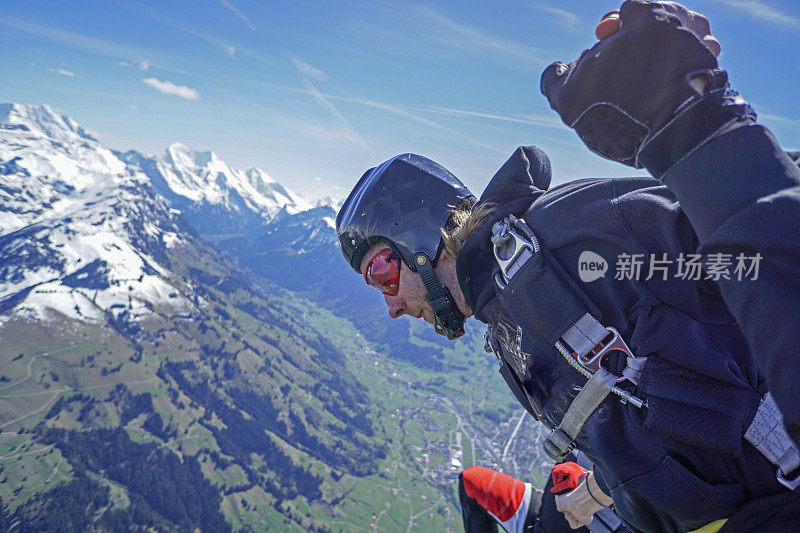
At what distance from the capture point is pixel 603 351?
278 centimetres

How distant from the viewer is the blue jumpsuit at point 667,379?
2473 mm

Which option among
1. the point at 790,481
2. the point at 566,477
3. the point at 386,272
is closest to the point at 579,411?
the point at 790,481

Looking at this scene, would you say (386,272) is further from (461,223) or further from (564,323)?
(564,323)

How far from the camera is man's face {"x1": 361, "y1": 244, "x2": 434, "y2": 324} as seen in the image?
196 inches

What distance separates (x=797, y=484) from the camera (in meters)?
2.38

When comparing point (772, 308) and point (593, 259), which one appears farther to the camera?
point (593, 259)

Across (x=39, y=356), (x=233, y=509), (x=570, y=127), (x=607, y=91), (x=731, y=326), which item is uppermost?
(x=607, y=91)

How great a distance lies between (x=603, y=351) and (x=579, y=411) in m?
0.51

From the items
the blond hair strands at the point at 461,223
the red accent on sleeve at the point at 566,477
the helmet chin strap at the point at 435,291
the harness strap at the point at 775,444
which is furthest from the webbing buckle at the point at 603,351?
the red accent on sleeve at the point at 566,477

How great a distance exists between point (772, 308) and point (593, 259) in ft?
4.72

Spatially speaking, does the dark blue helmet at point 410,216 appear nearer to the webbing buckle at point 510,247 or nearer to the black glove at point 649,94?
the webbing buckle at point 510,247

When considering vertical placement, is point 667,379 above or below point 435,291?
above

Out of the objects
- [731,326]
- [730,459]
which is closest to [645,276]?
[731,326]

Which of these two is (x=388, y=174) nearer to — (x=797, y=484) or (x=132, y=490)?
(x=797, y=484)
